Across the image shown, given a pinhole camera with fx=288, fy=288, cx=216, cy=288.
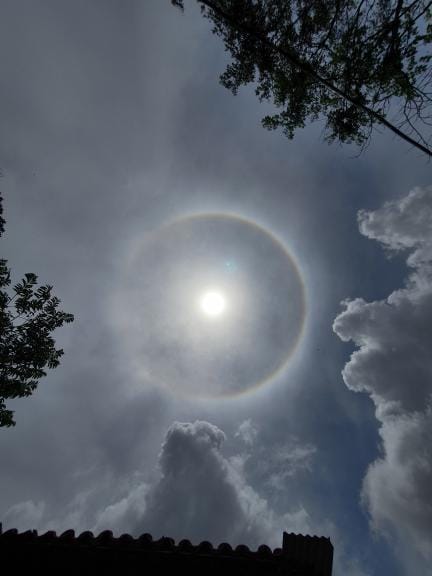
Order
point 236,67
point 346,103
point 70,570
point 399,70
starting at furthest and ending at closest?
point 236,67 → point 346,103 → point 399,70 → point 70,570

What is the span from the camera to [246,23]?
305 inches

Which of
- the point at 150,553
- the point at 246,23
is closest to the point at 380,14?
the point at 246,23

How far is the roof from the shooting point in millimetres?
5531

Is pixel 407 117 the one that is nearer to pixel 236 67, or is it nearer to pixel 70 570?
pixel 236 67

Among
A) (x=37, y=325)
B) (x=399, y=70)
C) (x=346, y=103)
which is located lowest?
(x=37, y=325)

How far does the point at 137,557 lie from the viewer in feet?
18.4

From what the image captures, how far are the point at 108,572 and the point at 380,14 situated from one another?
1388 centimetres

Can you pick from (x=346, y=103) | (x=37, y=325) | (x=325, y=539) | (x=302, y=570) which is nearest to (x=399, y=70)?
(x=346, y=103)

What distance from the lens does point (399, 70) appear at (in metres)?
7.02

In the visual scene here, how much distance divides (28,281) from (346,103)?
10.8 metres

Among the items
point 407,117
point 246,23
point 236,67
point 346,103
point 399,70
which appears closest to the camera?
point 407,117

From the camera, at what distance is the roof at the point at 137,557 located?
5531mm

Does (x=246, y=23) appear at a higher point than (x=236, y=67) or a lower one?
lower

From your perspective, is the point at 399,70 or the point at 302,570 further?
the point at 399,70
